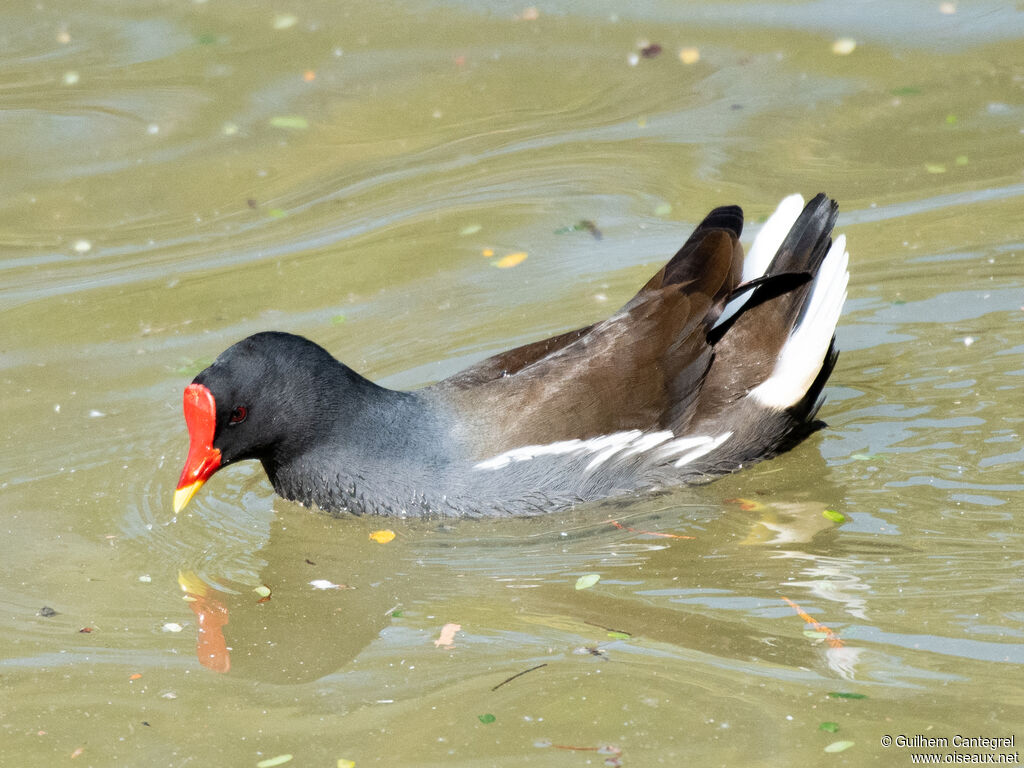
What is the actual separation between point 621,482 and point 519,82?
3.66m

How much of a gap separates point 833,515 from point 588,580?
92 centimetres

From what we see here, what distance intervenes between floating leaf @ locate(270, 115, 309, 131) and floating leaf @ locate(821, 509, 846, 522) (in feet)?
13.1

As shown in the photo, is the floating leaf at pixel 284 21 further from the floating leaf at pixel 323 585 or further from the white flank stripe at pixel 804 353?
the floating leaf at pixel 323 585

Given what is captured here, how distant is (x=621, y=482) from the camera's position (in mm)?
4723

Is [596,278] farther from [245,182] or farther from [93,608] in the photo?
[93,608]

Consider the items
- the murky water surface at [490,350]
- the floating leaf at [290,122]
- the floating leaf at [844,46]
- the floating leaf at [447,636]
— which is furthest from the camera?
the floating leaf at [844,46]

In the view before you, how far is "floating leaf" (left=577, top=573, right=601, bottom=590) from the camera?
14.0 feet

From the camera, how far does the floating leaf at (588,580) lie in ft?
14.0

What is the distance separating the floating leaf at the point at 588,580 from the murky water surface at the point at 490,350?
4cm

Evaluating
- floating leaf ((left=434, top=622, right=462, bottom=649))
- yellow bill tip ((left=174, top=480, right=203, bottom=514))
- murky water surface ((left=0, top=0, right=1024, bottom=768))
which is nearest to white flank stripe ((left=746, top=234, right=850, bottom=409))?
murky water surface ((left=0, top=0, right=1024, bottom=768))

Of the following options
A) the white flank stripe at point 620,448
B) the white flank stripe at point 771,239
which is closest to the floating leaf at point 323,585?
the white flank stripe at point 620,448

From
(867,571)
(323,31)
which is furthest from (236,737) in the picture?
(323,31)

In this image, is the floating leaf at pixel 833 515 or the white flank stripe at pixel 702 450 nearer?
the floating leaf at pixel 833 515

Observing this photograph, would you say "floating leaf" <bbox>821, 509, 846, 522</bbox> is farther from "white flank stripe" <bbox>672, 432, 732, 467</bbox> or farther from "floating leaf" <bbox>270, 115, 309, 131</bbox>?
"floating leaf" <bbox>270, 115, 309, 131</bbox>
